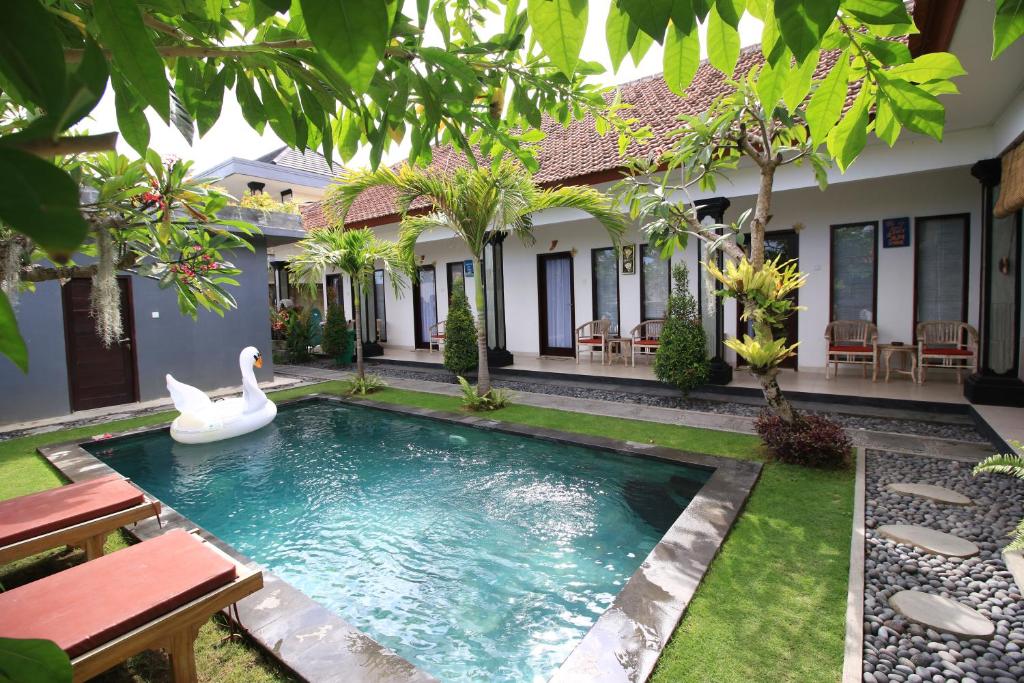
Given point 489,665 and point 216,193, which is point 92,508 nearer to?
point 216,193

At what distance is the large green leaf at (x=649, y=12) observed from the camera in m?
0.77

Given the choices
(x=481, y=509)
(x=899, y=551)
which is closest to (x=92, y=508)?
(x=481, y=509)

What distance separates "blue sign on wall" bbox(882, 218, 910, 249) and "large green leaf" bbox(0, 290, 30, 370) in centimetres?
1172

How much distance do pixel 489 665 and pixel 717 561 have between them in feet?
5.94

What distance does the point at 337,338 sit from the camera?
15234 mm

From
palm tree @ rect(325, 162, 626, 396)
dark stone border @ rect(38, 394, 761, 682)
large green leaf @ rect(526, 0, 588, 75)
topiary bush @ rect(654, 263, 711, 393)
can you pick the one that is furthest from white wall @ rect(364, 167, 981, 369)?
large green leaf @ rect(526, 0, 588, 75)

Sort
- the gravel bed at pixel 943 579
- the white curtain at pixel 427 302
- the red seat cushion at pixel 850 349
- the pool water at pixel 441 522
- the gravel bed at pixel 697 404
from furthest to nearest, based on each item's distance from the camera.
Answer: the white curtain at pixel 427 302
the red seat cushion at pixel 850 349
the gravel bed at pixel 697 404
the pool water at pixel 441 522
the gravel bed at pixel 943 579

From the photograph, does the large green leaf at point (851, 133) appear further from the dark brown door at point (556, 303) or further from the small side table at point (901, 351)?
the dark brown door at point (556, 303)

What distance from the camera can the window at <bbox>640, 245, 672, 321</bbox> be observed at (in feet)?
39.5

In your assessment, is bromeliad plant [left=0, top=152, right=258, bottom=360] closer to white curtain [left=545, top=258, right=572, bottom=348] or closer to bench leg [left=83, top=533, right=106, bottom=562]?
bench leg [left=83, top=533, right=106, bottom=562]

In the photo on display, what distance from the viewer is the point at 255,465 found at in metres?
6.83

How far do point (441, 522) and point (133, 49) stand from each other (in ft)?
15.8

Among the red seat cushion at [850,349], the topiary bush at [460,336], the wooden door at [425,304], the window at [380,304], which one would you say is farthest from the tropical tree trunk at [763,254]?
the window at [380,304]

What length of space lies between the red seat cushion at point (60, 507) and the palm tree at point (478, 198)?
566 centimetres
